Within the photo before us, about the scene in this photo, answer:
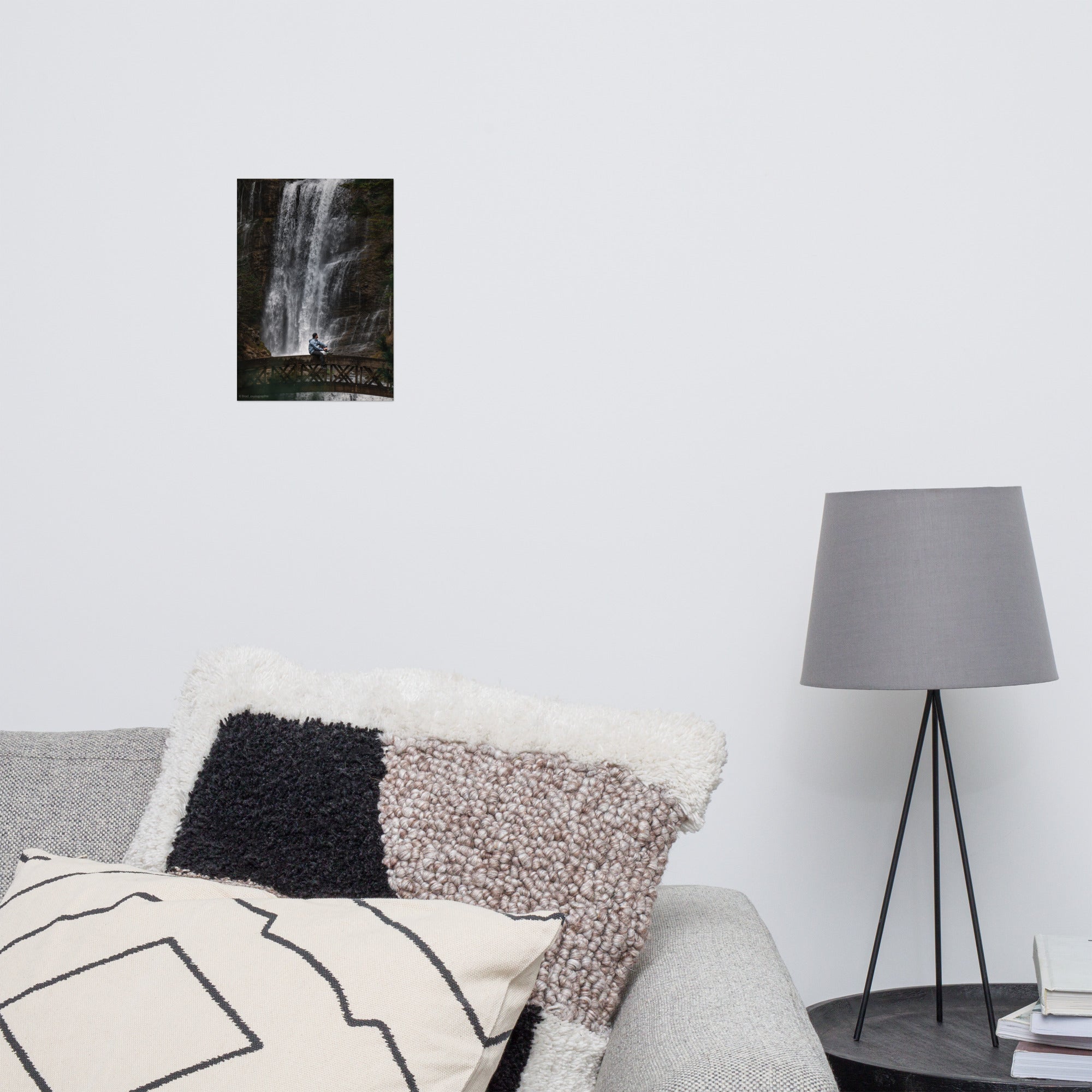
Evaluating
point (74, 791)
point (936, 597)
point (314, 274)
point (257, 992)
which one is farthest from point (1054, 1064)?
point (314, 274)

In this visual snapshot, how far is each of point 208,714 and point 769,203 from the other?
1.35 metres

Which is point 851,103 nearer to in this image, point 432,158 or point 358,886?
point 432,158

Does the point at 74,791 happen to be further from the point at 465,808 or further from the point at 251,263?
the point at 251,263

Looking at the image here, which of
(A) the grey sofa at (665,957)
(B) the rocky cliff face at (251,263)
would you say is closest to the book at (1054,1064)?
(A) the grey sofa at (665,957)

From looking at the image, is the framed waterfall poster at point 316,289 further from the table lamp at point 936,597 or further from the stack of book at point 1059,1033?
the stack of book at point 1059,1033

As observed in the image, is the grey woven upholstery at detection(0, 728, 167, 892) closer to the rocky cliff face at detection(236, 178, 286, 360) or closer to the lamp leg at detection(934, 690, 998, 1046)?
the rocky cliff face at detection(236, 178, 286, 360)

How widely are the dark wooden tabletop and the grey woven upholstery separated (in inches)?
34.8

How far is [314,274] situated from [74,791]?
1.07 m

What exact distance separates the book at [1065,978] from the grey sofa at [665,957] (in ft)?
1.24

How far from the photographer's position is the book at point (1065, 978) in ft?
3.83

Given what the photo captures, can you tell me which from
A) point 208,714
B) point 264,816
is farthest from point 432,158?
point 264,816

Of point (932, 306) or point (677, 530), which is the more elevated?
point (932, 306)

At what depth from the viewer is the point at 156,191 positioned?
6.09 feet

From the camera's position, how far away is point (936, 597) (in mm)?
1277
